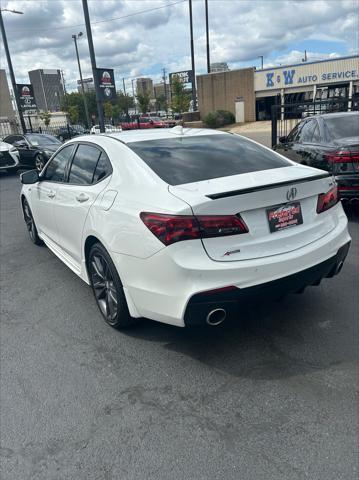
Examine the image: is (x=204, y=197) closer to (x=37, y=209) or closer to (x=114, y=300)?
(x=114, y=300)

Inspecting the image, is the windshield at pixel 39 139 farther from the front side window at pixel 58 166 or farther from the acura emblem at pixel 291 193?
the acura emblem at pixel 291 193

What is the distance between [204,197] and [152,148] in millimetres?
1031

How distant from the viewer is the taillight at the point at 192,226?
247 cm

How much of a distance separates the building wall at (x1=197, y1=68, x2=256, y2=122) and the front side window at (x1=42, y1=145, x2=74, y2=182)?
38.2m

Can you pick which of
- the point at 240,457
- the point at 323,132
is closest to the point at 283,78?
the point at 323,132

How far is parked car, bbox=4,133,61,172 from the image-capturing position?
14.0 m

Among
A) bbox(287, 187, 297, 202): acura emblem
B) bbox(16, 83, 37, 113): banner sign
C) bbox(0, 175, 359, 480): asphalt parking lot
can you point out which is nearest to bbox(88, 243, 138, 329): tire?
bbox(0, 175, 359, 480): asphalt parking lot

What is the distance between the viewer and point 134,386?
2.71 metres

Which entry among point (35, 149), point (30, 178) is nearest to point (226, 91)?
point (35, 149)

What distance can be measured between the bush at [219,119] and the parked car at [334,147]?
30597mm

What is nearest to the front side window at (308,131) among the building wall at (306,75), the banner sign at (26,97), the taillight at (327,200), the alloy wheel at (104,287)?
the taillight at (327,200)

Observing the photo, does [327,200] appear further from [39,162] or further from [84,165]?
[39,162]

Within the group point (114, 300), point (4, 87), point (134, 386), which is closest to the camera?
point (134, 386)

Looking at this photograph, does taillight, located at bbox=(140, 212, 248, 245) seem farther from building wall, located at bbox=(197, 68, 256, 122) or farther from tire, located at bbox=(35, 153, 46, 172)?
A: building wall, located at bbox=(197, 68, 256, 122)
